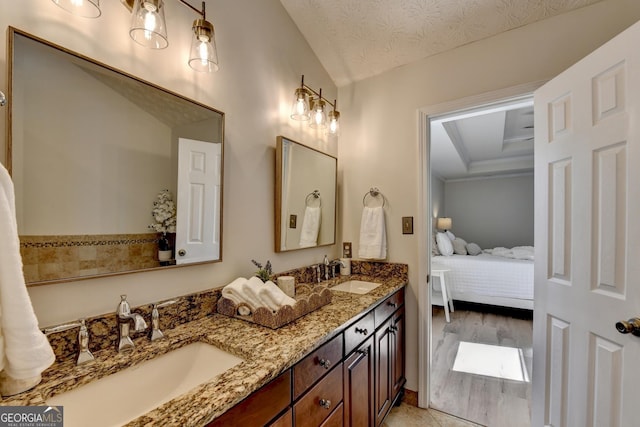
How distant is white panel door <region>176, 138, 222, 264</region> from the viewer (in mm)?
1196

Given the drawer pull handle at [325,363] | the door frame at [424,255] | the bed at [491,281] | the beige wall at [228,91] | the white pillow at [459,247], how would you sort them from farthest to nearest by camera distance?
the white pillow at [459,247] < the bed at [491,281] < the door frame at [424,255] < the drawer pull handle at [325,363] < the beige wall at [228,91]

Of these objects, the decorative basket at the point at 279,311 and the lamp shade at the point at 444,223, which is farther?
the lamp shade at the point at 444,223

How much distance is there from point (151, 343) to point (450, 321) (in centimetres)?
360

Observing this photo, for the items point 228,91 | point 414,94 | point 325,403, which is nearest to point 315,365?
point 325,403

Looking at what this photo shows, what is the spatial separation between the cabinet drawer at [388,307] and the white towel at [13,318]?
4.48 ft

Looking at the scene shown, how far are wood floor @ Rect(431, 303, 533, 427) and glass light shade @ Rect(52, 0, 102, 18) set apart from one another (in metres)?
2.75

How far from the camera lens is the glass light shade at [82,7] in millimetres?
866

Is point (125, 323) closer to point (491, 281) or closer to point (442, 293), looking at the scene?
point (442, 293)

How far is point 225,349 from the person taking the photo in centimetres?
101

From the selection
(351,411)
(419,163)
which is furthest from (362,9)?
(351,411)

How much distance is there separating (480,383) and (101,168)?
284 cm

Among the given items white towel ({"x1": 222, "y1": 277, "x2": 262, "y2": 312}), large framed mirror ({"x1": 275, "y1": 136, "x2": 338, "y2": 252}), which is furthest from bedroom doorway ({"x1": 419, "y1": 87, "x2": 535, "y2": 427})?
white towel ({"x1": 222, "y1": 277, "x2": 262, "y2": 312})

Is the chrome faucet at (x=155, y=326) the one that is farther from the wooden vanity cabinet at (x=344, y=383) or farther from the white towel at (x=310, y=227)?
the white towel at (x=310, y=227)

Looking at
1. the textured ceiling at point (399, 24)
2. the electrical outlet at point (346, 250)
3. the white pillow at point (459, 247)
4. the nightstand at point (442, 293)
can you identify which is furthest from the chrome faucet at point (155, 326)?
the white pillow at point (459, 247)
